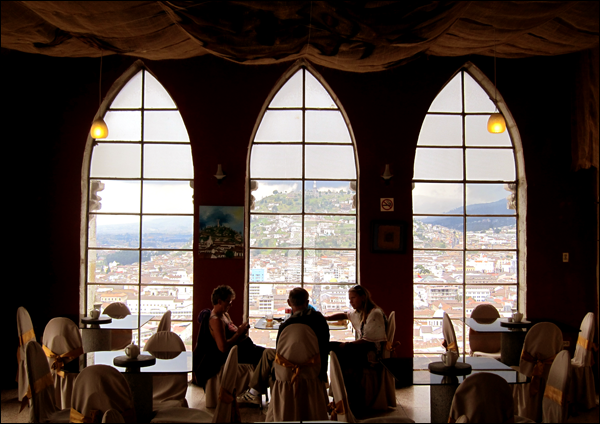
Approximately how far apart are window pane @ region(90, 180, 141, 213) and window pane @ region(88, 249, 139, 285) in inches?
22.1

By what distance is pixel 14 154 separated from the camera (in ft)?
19.5

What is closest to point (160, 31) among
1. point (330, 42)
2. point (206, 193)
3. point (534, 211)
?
point (330, 42)

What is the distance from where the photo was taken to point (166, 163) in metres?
6.25

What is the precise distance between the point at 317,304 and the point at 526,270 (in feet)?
8.84

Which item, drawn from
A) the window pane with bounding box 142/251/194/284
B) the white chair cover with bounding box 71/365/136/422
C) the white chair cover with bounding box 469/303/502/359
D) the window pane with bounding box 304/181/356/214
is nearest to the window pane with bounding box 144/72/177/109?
the window pane with bounding box 142/251/194/284

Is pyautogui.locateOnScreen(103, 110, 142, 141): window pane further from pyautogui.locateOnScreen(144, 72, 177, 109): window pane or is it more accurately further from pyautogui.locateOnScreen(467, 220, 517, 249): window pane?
pyautogui.locateOnScreen(467, 220, 517, 249): window pane

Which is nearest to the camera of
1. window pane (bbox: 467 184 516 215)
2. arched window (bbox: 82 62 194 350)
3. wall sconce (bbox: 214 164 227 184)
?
wall sconce (bbox: 214 164 227 184)

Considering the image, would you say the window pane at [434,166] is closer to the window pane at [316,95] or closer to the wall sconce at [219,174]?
the window pane at [316,95]

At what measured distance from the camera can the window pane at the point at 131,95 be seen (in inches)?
247

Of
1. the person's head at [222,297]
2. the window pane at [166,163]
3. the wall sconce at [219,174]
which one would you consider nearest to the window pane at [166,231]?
the window pane at [166,163]

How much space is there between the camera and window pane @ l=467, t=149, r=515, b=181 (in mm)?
6328

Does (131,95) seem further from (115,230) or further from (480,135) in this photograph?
(480,135)

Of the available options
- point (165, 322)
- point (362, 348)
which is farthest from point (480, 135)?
point (165, 322)

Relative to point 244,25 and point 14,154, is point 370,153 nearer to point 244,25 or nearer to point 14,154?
point 244,25
